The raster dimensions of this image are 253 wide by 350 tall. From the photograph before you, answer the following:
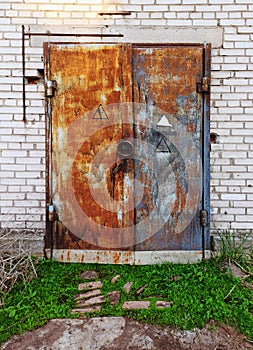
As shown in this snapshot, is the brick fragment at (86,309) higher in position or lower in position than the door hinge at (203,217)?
lower

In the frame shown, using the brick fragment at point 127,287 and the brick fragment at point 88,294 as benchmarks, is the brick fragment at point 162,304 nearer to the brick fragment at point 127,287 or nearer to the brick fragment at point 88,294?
the brick fragment at point 127,287

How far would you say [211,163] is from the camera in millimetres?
3682

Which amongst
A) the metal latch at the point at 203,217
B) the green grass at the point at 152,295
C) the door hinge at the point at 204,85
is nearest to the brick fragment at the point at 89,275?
the green grass at the point at 152,295

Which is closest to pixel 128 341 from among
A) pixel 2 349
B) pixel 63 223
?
pixel 2 349

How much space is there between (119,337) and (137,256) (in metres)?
1.05

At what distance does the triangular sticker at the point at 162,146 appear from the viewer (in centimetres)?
346

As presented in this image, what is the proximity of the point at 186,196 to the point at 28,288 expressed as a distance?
171cm

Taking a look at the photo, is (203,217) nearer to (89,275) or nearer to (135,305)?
(135,305)

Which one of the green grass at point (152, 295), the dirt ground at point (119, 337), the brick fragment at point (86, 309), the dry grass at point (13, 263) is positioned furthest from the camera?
the dry grass at point (13, 263)

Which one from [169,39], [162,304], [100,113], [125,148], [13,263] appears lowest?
[162,304]

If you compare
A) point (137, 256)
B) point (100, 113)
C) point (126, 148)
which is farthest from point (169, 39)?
point (137, 256)

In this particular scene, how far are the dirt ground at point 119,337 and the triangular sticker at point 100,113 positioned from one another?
6.01ft

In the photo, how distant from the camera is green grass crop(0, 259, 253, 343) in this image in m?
2.70

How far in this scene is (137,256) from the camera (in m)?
3.51
